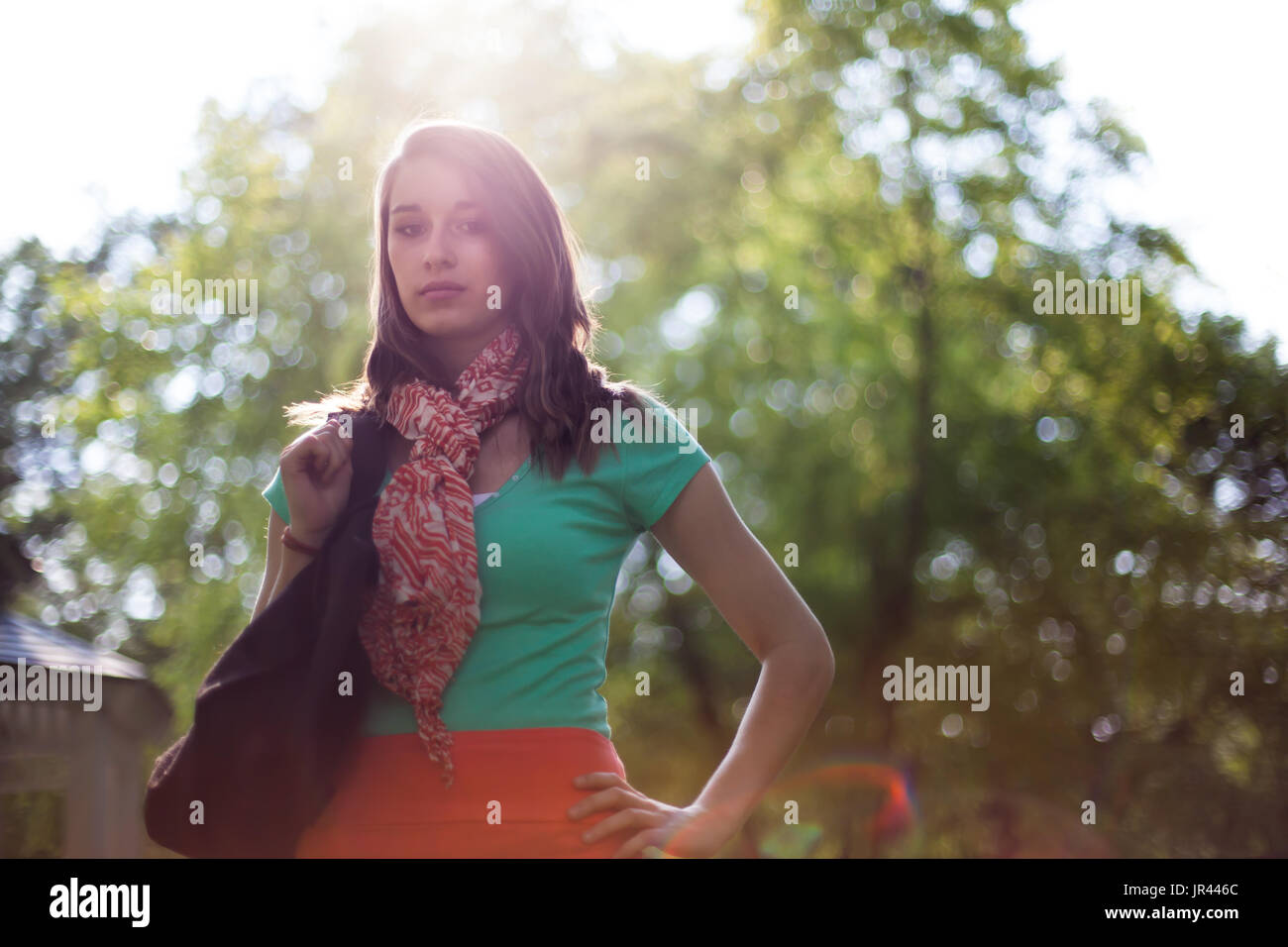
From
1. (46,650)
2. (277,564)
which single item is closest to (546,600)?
(277,564)

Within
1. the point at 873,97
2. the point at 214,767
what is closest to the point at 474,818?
the point at 214,767

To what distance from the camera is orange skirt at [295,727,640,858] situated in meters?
1.84

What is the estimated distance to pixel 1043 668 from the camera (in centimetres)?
1269

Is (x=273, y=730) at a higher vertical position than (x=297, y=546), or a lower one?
lower

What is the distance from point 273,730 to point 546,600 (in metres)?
0.46

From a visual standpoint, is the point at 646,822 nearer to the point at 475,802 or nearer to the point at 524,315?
the point at 475,802

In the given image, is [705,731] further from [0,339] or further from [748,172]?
[0,339]

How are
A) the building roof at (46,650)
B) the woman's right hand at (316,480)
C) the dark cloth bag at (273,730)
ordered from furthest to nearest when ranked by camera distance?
the building roof at (46,650) < the woman's right hand at (316,480) < the dark cloth bag at (273,730)

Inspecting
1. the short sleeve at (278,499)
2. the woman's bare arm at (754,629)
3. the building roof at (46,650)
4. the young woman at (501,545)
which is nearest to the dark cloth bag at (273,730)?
the young woman at (501,545)

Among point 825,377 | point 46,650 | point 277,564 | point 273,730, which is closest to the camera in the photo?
point 273,730

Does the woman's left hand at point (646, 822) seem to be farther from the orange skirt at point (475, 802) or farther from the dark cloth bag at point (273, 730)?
the dark cloth bag at point (273, 730)

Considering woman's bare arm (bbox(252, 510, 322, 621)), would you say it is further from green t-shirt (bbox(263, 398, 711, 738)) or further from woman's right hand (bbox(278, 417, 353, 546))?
green t-shirt (bbox(263, 398, 711, 738))

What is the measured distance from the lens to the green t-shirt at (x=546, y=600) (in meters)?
1.86

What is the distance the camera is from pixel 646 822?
1.90m
